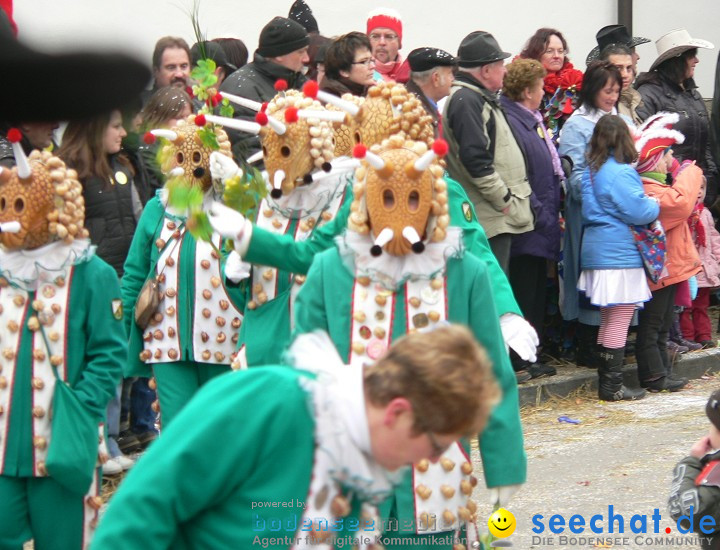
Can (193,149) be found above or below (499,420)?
above

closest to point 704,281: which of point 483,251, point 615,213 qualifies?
point 615,213

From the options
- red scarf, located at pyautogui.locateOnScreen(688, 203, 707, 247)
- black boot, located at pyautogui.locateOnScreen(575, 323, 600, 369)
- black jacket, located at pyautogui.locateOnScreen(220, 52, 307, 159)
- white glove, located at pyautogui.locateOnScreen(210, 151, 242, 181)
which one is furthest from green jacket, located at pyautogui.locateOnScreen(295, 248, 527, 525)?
red scarf, located at pyautogui.locateOnScreen(688, 203, 707, 247)

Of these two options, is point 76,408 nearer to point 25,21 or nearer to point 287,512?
point 287,512

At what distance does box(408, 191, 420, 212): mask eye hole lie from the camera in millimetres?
4047

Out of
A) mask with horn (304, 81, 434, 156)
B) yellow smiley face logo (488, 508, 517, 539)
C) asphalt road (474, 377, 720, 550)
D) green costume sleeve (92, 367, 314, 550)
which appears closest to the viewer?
green costume sleeve (92, 367, 314, 550)

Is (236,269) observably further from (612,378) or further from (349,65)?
(612,378)

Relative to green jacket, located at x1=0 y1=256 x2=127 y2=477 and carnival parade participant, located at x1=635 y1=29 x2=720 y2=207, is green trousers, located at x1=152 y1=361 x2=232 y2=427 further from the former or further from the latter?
carnival parade participant, located at x1=635 y1=29 x2=720 y2=207

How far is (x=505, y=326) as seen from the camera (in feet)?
15.2

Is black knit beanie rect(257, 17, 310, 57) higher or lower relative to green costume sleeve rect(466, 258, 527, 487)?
higher

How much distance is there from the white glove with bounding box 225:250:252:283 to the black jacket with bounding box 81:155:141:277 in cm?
144

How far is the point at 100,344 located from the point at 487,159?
11.4 feet

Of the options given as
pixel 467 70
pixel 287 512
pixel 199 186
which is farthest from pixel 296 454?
pixel 467 70

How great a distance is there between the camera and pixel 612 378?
7.95 metres

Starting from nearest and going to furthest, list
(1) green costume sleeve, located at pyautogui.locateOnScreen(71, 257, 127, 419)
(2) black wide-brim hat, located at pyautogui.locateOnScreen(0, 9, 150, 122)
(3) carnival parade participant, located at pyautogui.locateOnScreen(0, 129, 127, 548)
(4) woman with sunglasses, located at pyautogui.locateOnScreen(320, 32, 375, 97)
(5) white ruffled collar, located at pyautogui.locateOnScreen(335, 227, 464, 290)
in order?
(2) black wide-brim hat, located at pyautogui.locateOnScreen(0, 9, 150, 122), (5) white ruffled collar, located at pyautogui.locateOnScreen(335, 227, 464, 290), (3) carnival parade participant, located at pyautogui.locateOnScreen(0, 129, 127, 548), (1) green costume sleeve, located at pyautogui.locateOnScreen(71, 257, 127, 419), (4) woman with sunglasses, located at pyautogui.locateOnScreen(320, 32, 375, 97)
